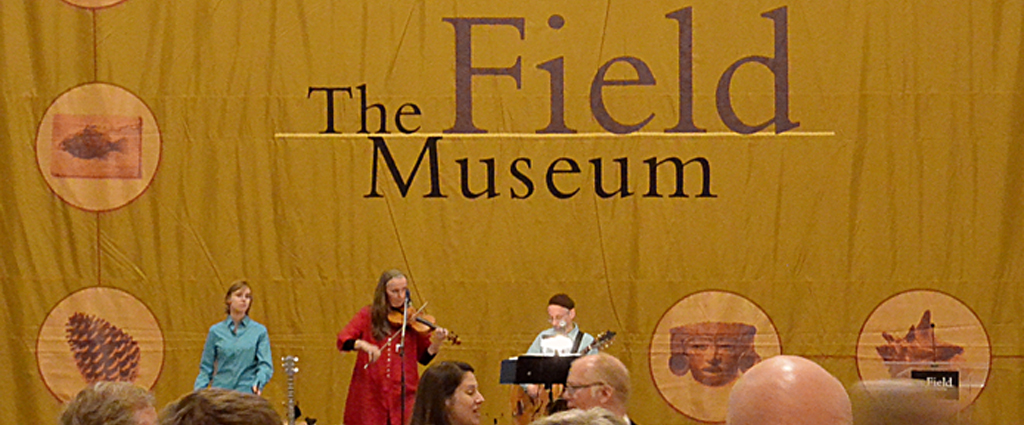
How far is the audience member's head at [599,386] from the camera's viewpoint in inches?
181

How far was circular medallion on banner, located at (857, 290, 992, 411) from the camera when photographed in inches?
346

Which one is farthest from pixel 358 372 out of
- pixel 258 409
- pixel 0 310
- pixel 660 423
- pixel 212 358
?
pixel 258 409

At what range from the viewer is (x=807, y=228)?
8.87 m

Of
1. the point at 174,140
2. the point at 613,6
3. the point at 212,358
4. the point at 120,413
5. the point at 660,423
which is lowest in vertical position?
the point at 660,423

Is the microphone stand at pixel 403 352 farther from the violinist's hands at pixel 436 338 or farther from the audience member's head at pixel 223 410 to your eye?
the audience member's head at pixel 223 410

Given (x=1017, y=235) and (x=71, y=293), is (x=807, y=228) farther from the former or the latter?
(x=71, y=293)

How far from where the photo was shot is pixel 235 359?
8.15 metres

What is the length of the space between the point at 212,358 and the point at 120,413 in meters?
5.39

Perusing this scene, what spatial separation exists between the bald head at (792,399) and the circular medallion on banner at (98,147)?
769 centimetres

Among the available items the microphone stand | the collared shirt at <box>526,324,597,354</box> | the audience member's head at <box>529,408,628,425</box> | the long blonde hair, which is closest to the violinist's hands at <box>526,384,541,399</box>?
the collared shirt at <box>526,324,597,354</box>

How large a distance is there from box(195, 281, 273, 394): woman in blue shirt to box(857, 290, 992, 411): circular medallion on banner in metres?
4.05

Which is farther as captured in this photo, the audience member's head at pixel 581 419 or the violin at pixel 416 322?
the violin at pixel 416 322

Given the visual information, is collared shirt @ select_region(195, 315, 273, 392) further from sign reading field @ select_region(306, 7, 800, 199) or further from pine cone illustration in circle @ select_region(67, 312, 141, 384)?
sign reading field @ select_region(306, 7, 800, 199)

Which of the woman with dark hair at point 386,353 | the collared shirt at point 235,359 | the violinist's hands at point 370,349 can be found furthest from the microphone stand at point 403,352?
the collared shirt at point 235,359
